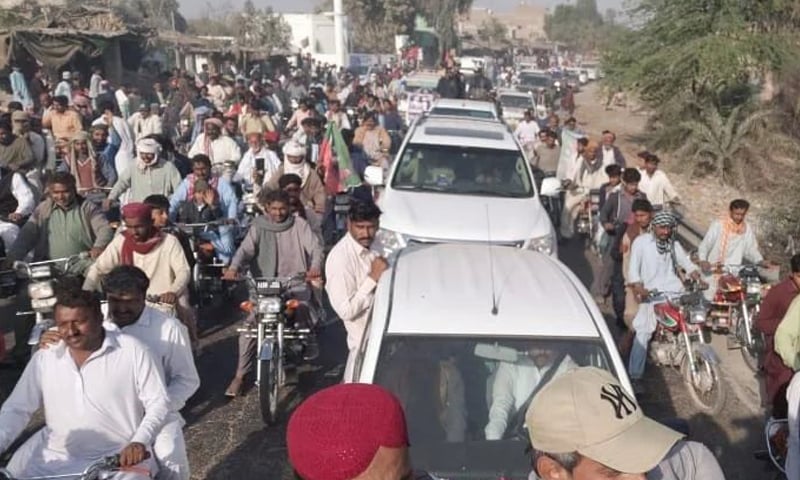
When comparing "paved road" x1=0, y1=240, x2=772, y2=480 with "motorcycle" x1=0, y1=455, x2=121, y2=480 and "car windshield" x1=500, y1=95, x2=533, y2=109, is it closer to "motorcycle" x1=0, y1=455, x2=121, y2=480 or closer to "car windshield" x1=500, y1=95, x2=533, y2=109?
"motorcycle" x1=0, y1=455, x2=121, y2=480

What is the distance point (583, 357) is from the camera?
400 centimetres

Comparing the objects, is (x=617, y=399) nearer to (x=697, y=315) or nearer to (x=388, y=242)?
(x=697, y=315)

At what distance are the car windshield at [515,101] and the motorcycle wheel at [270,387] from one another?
19720 millimetres

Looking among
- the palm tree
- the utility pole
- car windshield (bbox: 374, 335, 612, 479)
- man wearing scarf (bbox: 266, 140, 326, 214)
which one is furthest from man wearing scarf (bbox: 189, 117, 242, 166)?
the utility pole

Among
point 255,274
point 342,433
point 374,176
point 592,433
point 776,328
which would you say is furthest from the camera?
point 374,176

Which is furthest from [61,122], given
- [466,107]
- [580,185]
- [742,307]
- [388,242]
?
[742,307]

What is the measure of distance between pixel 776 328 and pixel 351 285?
2.72m

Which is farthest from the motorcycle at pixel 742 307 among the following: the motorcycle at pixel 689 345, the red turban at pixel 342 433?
the red turban at pixel 342 433

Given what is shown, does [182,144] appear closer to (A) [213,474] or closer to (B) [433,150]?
(B) [433,150]

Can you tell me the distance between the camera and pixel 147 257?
6230 mm

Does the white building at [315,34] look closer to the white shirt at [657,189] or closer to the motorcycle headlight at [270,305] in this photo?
the white shirt at [657,189]

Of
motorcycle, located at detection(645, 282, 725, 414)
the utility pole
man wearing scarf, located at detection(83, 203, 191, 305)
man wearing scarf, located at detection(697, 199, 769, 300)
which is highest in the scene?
the utility pole

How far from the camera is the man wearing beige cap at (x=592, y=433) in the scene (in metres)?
2.35

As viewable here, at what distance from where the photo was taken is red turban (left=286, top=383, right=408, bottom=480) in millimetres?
1878
